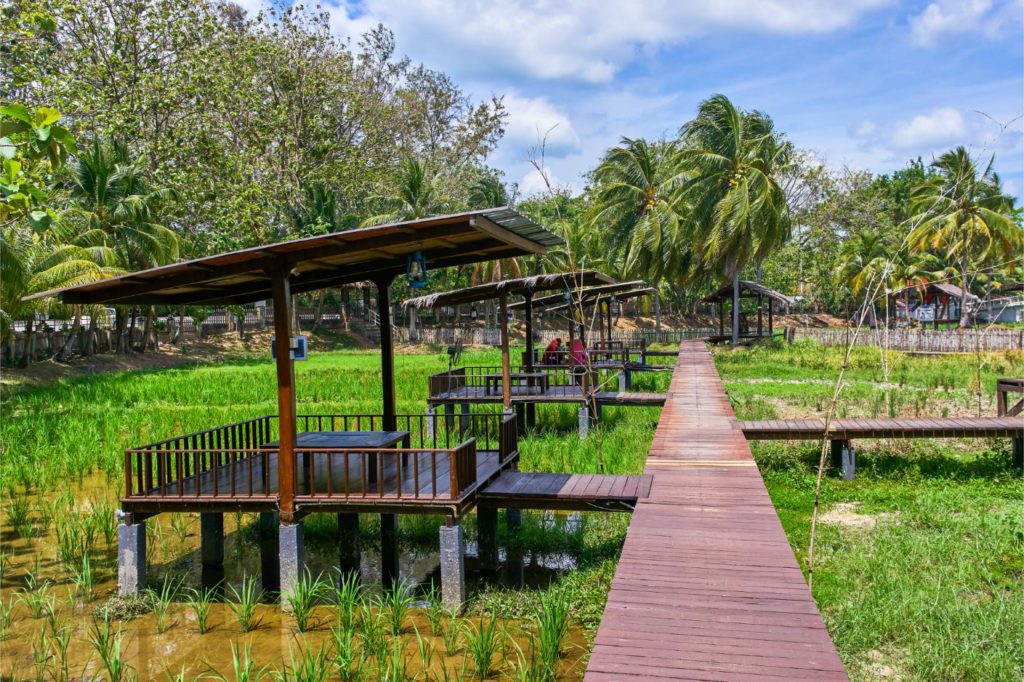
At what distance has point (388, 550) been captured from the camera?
8555mm

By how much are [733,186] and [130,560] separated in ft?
95.1

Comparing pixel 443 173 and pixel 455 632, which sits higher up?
pixel 443 173

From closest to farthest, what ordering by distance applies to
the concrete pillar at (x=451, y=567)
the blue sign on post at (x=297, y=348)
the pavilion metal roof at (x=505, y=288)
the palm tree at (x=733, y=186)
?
the concrete pillar at (x=451, y=567)
the blue sign on post at (x=297, y=348)
the pavilion metal roof at (x=505, y=288)
the palm tree at (x=733, y=186)

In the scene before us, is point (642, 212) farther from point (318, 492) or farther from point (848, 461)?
point (318, 492)

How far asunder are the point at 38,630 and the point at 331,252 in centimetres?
420


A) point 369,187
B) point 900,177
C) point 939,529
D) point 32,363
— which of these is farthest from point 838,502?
point 900,177

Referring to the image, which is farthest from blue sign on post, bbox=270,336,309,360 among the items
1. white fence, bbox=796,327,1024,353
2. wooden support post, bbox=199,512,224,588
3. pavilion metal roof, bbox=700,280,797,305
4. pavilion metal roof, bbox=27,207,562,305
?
pavilion metal roof, bbox=700,280,797,305

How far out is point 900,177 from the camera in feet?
221

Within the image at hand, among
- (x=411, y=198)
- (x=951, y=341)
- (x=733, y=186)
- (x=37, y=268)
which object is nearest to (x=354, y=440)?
A: (x=37, y=268)

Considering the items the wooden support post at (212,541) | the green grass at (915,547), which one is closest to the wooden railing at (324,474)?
the wooden support post at (212,541)

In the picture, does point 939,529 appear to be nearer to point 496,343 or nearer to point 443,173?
point 496,343

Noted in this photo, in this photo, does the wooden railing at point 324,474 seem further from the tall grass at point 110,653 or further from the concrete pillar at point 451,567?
the tall grass at point 110,653

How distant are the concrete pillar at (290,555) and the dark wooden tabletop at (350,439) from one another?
42.0 inches

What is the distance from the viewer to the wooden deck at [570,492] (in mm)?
7137
